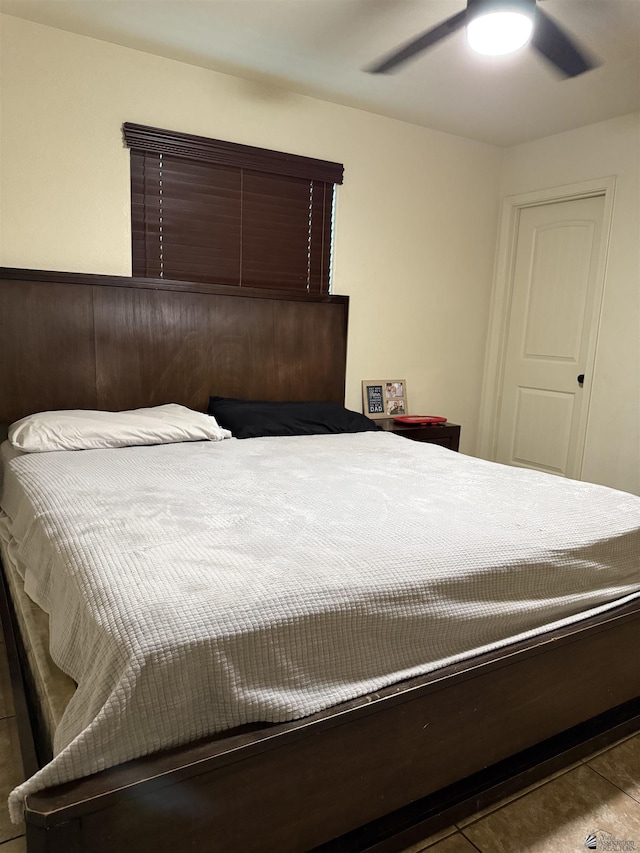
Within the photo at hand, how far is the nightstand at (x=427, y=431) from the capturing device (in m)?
3.58

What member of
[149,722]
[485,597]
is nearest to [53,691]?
[149,722]

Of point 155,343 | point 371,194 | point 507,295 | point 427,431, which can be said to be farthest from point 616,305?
point 155,343

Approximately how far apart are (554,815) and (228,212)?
301 cm

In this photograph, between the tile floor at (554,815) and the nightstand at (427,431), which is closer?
the tile floor at (554,815)

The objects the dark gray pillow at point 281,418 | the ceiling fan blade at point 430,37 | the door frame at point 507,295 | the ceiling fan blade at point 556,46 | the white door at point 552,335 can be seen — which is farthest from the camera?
the white door at point 552,335

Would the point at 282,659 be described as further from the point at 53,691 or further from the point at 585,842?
the point at 585,842

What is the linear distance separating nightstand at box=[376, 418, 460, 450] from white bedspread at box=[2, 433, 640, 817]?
141cm

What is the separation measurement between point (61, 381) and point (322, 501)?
1.73 metres

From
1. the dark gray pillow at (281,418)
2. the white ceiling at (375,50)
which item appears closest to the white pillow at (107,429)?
the dark gray pillow at (281,418)

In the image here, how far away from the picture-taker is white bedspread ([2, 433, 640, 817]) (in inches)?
40.6

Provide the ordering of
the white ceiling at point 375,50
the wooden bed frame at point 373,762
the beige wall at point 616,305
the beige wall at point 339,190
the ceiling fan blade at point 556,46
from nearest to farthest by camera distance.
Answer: the wooden bed frame at point 373,762
the ceiling fan blade at point 556,46
the white ceiling at point 375,50
the beige wall at point 339,190
the beige wall at point 616,305

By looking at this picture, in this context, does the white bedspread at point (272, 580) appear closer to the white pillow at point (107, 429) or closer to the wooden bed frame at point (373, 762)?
the wooden bed frame at point (373, 762)

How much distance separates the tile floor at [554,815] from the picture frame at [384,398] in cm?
246

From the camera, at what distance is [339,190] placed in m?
3.57
